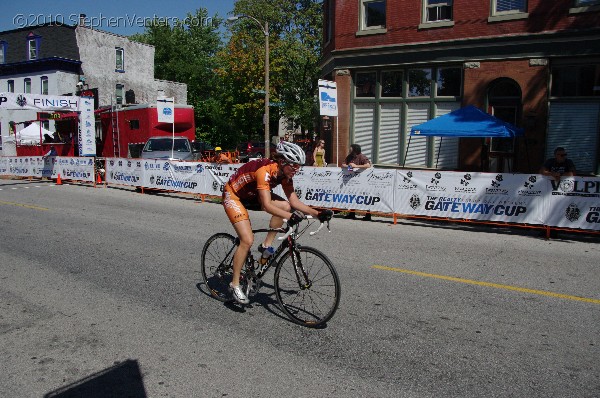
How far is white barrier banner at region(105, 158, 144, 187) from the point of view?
1903cm

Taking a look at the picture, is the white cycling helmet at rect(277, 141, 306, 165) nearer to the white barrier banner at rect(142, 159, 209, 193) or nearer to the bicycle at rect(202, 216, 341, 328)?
the bicycle at rect(202, 216, 341, 328)

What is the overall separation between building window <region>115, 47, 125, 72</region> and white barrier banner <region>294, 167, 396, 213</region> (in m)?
39.7

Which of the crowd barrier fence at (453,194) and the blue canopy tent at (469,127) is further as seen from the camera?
the blue canopy tent at (469,127)

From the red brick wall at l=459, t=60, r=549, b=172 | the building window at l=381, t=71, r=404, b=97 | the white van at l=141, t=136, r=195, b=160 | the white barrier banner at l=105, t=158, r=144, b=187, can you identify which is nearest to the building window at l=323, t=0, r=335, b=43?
the building window at l=381, t=71, r=404, b=97

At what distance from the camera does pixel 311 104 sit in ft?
151

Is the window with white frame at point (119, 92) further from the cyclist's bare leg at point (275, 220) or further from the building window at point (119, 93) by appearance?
the cyclist's bare leg at point (275, 220)

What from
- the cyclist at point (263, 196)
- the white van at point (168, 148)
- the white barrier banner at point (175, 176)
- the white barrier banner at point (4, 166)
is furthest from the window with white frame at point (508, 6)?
the white barrier banner at point (4, 166)

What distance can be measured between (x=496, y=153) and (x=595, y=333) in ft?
→ 42.5

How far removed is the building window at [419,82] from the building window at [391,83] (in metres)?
0.39

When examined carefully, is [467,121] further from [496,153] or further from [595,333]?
[595,333]

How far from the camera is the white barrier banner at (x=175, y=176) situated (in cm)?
1673

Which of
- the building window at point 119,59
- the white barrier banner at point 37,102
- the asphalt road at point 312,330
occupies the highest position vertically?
the building window at point 119,59

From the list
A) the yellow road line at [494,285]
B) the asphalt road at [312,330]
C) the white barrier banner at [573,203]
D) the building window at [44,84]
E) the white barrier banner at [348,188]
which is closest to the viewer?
the asphalt road at [312,330]

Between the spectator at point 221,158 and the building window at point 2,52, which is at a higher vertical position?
the building window at point 2,52
